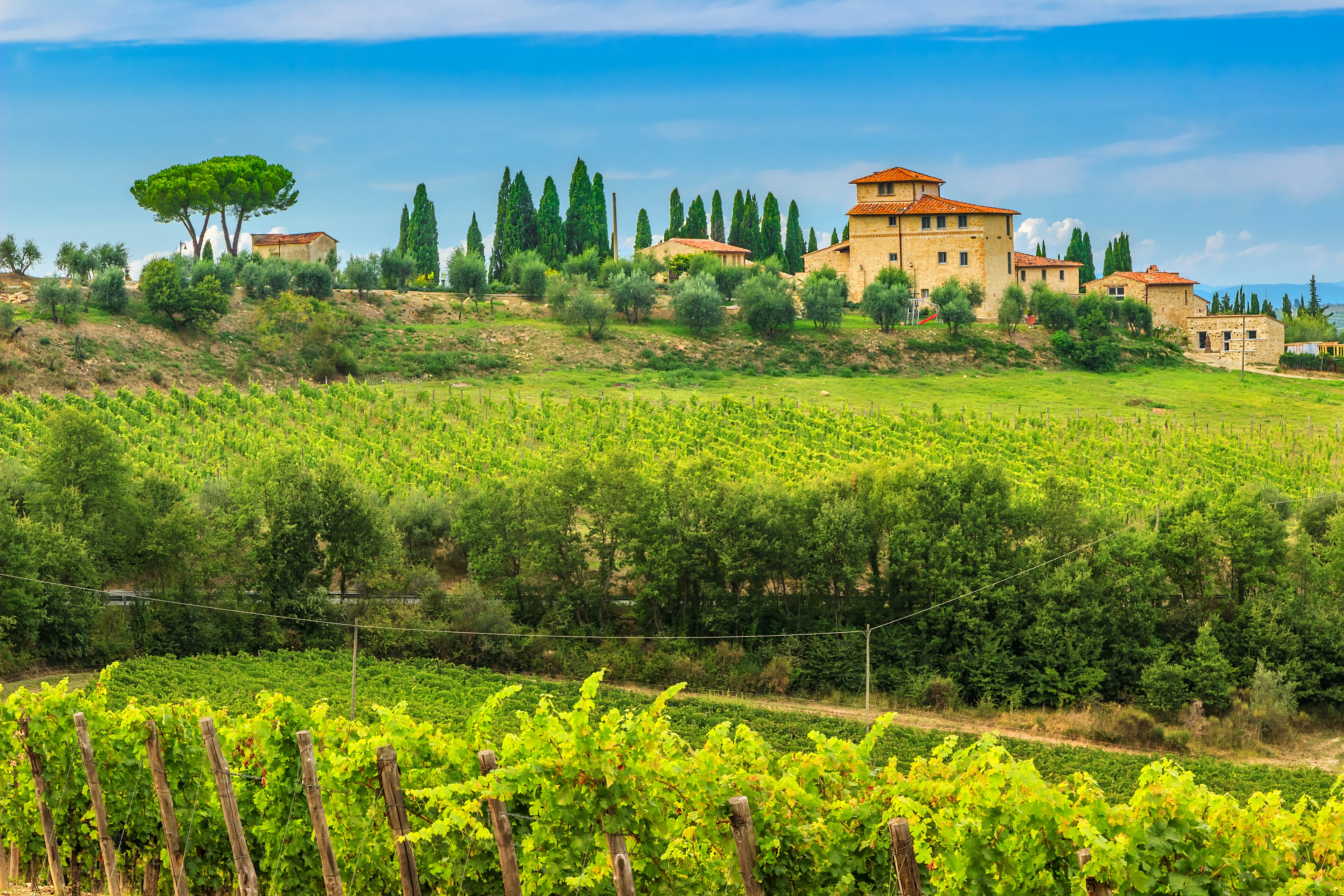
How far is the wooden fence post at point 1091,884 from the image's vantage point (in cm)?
702

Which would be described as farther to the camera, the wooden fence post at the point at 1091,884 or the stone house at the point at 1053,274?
the stone house at the point at 1053,274

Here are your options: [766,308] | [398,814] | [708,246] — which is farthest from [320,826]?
[708,246]

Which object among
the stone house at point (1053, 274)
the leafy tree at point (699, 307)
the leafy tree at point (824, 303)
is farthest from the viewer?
the stone house at point (1053, 274)

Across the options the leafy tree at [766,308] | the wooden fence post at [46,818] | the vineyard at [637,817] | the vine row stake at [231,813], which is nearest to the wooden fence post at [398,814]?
the vineyard at [637,817]

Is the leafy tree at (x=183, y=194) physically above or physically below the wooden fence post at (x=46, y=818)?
above

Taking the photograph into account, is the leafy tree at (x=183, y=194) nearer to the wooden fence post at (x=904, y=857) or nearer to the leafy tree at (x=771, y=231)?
the leafy tree at (x=771, y=231)

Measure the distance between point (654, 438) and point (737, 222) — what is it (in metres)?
52.8

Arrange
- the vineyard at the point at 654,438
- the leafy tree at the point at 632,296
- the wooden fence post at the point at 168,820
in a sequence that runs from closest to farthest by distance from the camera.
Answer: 1. the wooden fence post at the point at 168,820
2. the vineyard at the point at 654,438
3. the leafy tree at the point at 632,296

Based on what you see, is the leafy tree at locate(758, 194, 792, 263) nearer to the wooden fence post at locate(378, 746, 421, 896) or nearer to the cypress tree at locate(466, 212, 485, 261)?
the cypress tree at locate(466, 212, 485, 261)

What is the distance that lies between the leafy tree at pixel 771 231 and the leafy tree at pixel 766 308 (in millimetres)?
26693

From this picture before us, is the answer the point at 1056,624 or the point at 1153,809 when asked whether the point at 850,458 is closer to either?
the point at 1056,624

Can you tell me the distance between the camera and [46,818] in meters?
11.1

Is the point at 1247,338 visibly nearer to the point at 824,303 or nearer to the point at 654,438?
the point at 824,303

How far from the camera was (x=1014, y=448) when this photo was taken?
151ft
